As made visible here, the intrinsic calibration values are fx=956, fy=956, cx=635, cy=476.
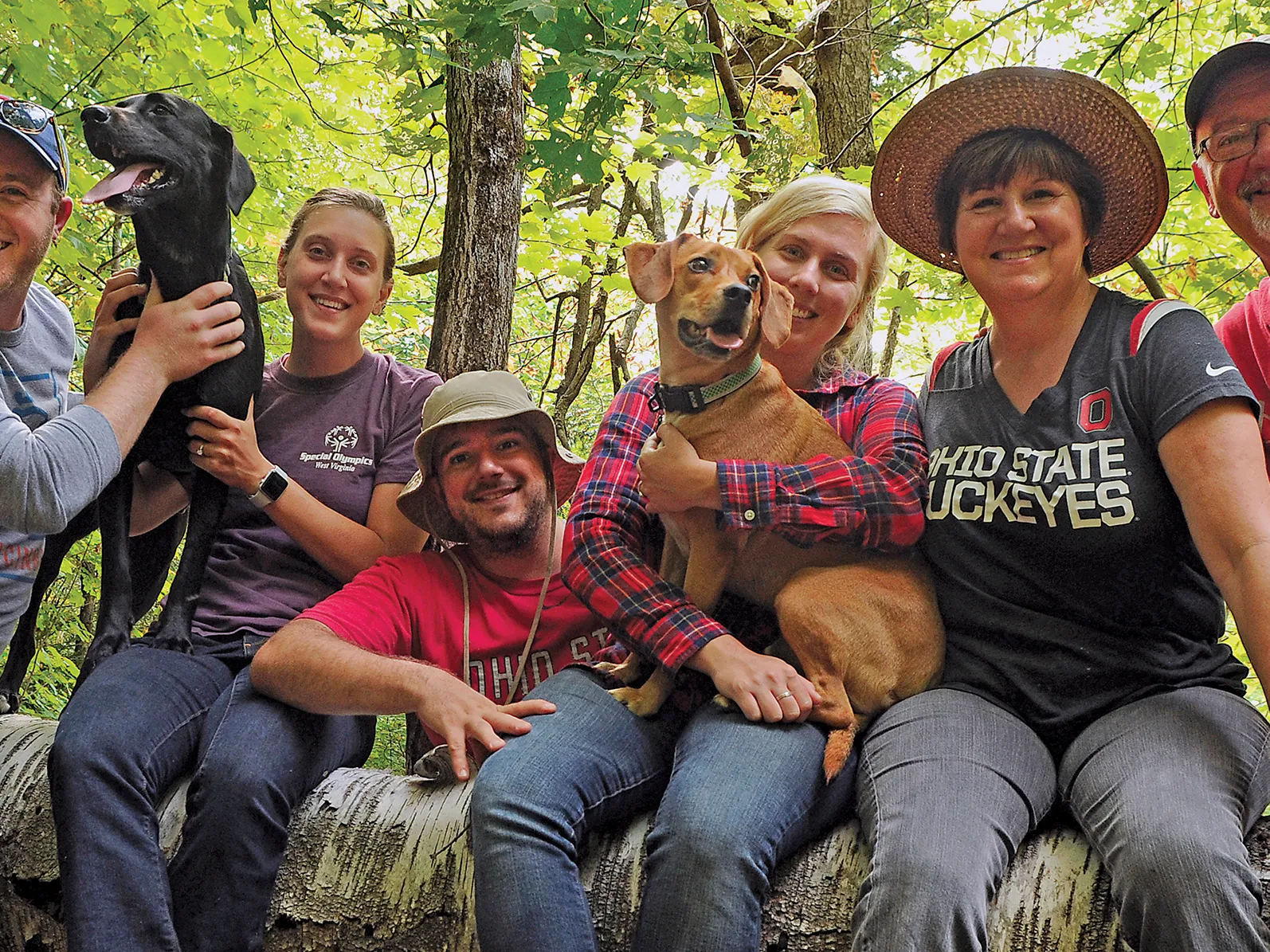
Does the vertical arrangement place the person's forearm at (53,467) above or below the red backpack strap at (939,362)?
below

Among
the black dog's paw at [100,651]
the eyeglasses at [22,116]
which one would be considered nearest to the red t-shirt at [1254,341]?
the black dog's paw at [100,651]

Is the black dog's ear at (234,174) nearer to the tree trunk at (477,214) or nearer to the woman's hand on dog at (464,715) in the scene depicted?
the tree trunk at (477,214)

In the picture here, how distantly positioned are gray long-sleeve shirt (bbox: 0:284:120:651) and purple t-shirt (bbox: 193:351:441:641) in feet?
1.60

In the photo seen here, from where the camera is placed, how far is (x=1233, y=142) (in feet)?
7.79

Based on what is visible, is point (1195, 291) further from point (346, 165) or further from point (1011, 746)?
point (346, 165)

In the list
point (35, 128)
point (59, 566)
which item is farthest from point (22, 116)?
point (59, 566)

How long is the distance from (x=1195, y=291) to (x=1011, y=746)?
13.8ft

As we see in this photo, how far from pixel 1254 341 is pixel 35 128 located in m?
3.32

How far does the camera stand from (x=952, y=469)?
2.36 meters

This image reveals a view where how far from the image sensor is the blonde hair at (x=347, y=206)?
10.5 ft

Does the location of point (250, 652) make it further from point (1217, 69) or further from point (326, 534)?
point (1217, 69)

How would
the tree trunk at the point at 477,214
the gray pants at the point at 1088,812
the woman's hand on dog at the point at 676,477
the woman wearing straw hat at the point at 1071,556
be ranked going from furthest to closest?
1. the tree trunk at the point at 477,214
2. the woman's hand on dog at the point at 676,477
3. the woman wearing straw hat at the point at 1071,556
4. the gray pants at the point at 1088,812

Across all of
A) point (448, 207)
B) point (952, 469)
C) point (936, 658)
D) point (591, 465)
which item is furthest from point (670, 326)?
point (448, 207)

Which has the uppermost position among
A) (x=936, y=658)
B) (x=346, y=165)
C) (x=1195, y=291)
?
(x=346, y=165)
